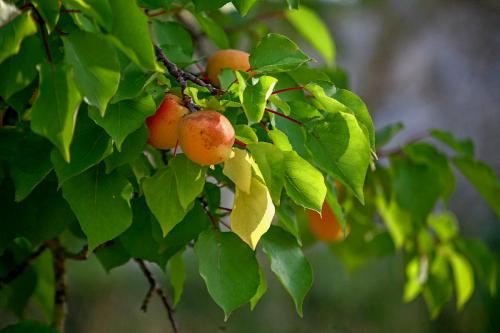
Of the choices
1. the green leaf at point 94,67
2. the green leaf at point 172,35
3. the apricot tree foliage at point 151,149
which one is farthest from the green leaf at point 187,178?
the green leaf at point 172,35

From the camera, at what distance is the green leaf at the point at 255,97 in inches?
23.7

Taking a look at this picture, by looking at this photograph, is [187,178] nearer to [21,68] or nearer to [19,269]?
[21,68]

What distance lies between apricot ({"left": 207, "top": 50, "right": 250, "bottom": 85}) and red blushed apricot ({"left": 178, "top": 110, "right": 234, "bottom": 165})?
7.8 inches

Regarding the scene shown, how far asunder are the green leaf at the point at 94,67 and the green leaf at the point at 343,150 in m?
0.19

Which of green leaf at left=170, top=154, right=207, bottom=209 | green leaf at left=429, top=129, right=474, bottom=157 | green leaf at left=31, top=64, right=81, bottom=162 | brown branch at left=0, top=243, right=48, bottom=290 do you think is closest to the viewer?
green leaf at left=31, top=64, right=81, bottom=162

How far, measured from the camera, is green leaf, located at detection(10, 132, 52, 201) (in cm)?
66

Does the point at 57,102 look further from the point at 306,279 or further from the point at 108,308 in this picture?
the point at 108,308

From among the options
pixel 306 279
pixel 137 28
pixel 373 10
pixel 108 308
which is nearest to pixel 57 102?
pixel 137 28

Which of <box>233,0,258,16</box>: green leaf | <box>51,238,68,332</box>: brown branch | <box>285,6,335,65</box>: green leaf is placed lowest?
<box>51,238,68,332</box>: brown branch

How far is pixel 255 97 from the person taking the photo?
61 centimetres

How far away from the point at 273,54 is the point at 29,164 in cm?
24

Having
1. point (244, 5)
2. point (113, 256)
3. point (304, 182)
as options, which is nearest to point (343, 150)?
point (304, 182)

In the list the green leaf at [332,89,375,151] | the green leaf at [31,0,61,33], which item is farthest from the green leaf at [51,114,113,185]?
the green leaf at [332,89,375,151]

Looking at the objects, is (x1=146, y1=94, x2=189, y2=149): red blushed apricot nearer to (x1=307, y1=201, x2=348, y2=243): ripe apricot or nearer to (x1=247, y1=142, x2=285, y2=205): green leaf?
(x1=247, y1=142, x2=285, y2=205): green leaf
